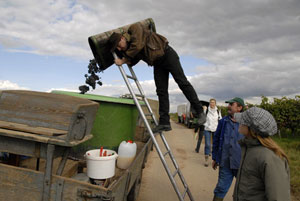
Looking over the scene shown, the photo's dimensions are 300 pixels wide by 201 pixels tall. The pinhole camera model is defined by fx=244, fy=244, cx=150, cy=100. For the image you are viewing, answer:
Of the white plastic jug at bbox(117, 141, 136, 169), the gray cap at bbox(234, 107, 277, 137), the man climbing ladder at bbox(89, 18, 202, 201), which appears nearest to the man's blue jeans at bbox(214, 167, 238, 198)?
the man climbing ladder at bbox(89, 18, 202, 201)

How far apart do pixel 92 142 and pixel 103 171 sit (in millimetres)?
1790

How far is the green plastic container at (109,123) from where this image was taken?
423 cm

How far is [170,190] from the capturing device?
5.30 meters

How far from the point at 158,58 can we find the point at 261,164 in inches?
80.0

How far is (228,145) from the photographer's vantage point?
3.82 m

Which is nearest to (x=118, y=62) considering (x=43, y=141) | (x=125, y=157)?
(x=125, y=157)

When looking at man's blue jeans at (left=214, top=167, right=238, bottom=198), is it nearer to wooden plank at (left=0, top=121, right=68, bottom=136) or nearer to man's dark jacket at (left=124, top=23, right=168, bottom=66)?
man's dark jacket at (left=124, top=23, right=168, bottom=66)

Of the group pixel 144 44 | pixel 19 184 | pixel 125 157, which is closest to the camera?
pixel 19 184

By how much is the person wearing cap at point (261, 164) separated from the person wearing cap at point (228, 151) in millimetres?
1292

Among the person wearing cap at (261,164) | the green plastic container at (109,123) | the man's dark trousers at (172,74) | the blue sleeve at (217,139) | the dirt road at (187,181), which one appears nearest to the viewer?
the person wearing cap at (261,164)

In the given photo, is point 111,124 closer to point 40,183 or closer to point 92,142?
point 92,142

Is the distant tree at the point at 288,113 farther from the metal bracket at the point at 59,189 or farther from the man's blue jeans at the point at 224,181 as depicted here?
the metal bracket at the point at 59,189

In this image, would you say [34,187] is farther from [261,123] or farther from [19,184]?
[261,123]

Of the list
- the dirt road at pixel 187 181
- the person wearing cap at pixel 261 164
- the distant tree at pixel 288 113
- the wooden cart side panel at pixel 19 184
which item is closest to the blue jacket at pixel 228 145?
the person wearing cap at pixel 261 164
